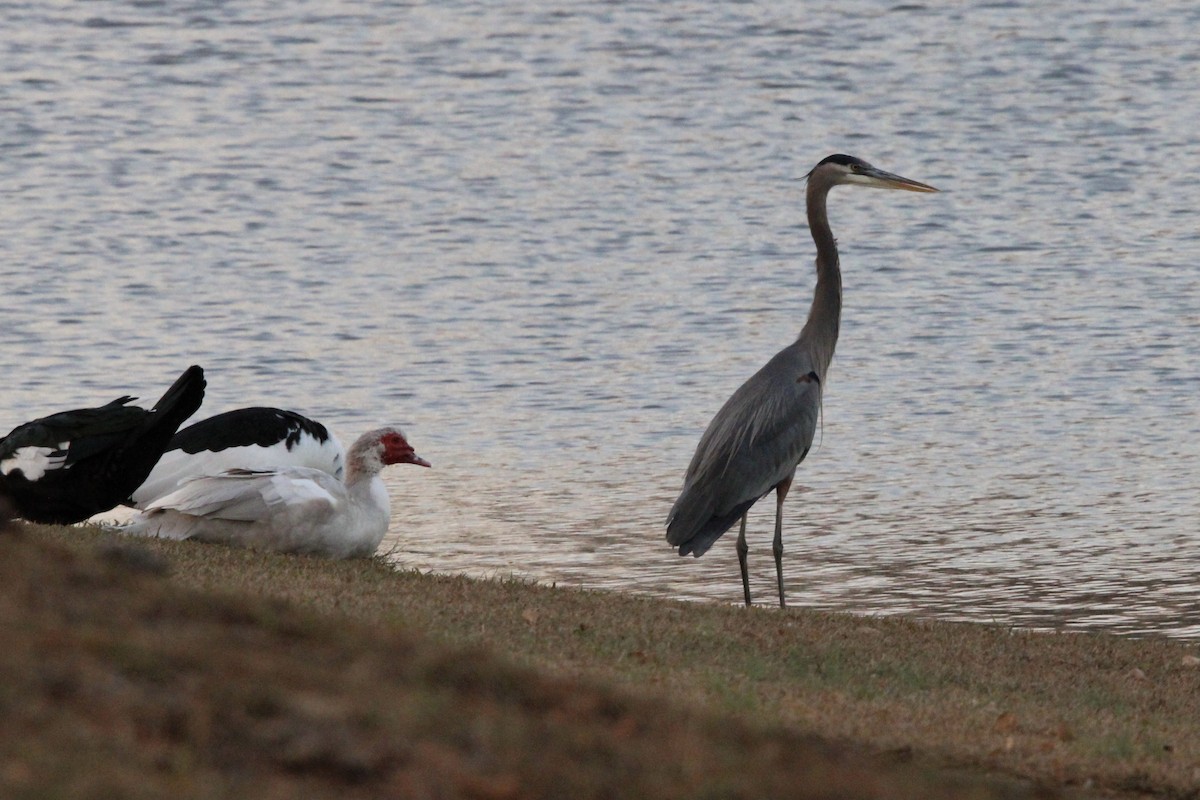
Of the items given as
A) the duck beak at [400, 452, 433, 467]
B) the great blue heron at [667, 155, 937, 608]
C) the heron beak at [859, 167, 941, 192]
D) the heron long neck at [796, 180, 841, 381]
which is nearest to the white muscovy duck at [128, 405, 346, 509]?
the duck beak at [400, 452, 433, 467]

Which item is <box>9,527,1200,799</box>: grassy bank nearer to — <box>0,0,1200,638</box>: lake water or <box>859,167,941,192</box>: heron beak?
<box>0,0,1200,638</box>: lake water

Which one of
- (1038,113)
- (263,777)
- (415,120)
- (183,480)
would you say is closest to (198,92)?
(415,120)

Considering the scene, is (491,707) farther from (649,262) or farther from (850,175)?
(649,262)

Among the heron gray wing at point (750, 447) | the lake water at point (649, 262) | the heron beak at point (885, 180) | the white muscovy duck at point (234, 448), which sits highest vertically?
the heron beak at point (885, 180)

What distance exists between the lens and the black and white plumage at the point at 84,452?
999 centimetres

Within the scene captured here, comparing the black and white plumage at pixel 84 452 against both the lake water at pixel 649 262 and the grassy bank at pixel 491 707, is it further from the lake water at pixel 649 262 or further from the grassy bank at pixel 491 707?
the lake water at pixel 649 262

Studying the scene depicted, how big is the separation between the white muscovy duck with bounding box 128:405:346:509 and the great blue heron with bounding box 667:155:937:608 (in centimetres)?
231

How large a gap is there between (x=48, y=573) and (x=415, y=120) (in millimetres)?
19878

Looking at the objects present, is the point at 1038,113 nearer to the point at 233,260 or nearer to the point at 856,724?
the point at 233,260

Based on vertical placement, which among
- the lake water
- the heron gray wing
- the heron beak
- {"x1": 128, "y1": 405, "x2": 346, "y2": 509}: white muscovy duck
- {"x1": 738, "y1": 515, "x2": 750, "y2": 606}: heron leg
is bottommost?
the lake water

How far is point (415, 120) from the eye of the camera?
25.0 metres

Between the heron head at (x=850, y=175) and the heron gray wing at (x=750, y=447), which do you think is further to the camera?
the heron head at (x=850, y=175)

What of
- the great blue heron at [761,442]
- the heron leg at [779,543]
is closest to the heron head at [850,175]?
the great blue heron at [761,442]

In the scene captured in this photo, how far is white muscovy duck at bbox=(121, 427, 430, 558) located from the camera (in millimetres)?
10125
